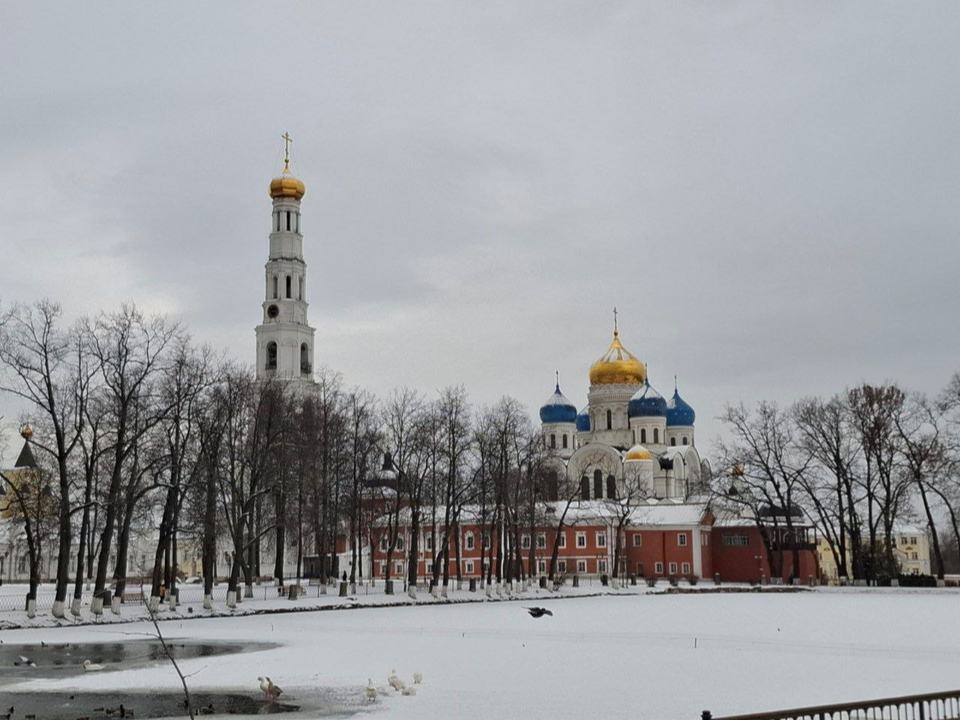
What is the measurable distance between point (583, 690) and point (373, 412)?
43.0 meters

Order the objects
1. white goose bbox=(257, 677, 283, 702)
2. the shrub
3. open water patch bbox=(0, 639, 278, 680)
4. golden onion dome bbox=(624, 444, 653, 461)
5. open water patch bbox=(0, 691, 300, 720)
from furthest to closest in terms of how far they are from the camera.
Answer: golden onion dome bbox=(624, 444, 653, 461), the shrub, open water patch bbox=(0, 639, 278, 680), white goose bbox=(257, 677, 283, 702), open water patch bbox=(0, 691, 300, 720)

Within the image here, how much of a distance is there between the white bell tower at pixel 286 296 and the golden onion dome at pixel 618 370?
31.9 meters

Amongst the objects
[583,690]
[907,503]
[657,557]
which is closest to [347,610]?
[583,690]

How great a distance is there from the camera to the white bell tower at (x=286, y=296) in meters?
93.9

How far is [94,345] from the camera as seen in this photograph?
4269 centimetres

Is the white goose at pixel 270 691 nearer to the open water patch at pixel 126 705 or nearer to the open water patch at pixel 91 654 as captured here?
the open water patch at pixel 126 705

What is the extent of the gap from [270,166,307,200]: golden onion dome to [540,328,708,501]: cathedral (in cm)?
2981

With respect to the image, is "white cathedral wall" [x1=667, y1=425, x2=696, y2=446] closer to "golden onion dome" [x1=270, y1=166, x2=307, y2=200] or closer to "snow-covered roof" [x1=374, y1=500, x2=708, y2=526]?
"snow-covered roof" [x1=374, y1=500, x2=708, y2=526]

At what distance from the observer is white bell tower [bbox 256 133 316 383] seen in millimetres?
93938

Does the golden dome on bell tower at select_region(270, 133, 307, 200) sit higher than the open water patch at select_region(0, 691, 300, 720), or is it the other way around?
the golden dome on bell tower at select_region(270, 133, 307, 200)

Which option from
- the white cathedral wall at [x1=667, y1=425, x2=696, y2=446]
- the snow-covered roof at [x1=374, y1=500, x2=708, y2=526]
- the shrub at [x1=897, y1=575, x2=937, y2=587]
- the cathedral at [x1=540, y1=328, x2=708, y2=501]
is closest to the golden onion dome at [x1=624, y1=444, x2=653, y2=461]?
the cathedral at [x1=540, y1=328, x2=708, y2=501]

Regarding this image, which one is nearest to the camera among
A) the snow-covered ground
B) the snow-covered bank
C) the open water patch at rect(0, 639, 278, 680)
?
the snow-covered ground

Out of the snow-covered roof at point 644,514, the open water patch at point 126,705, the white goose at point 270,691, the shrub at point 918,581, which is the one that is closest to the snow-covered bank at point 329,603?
the shrub at point 918,581

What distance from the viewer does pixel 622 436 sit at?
11225cm
